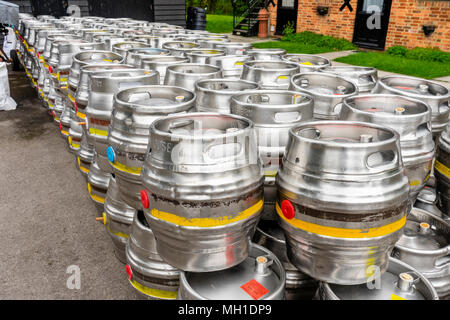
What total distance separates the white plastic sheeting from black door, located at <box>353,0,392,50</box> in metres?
11.0

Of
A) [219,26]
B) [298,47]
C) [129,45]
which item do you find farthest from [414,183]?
[219,26]

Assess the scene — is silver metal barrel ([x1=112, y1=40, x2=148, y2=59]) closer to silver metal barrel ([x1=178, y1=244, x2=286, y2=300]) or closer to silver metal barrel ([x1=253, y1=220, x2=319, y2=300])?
silver metal barrel ([x1=253, y1=220, x2=319, y2=300])

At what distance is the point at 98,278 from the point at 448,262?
2.69 m

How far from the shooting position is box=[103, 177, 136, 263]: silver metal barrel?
3.09 metres

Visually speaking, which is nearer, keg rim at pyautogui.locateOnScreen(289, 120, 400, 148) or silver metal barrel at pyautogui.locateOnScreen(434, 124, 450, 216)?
keg rim at pyautogui.locateOnScreen(289, 120, 400, 148)

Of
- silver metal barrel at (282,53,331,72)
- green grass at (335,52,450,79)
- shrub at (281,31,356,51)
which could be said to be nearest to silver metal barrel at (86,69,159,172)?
silver metal barrel at (282,53,331,72)

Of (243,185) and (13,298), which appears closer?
(243,185)

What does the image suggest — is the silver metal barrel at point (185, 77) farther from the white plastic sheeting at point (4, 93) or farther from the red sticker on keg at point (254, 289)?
the white plastic sheeting at point (4, 93)

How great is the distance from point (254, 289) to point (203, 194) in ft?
2.23

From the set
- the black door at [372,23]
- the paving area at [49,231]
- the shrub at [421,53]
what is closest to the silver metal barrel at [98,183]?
the paving area at [49,231]

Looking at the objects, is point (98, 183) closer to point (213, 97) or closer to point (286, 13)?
point (213, 97)
